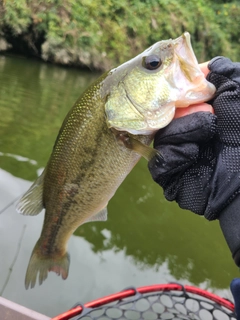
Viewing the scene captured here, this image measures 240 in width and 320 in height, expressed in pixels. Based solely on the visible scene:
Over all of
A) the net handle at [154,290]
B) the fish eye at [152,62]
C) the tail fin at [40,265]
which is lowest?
the net handle at [154,290]

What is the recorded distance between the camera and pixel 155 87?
158 cm

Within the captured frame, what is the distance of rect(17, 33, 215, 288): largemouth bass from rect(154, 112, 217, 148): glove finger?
0.17 feet

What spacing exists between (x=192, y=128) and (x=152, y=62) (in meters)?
0.42

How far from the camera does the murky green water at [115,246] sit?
3023mm

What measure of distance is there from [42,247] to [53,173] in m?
0.52

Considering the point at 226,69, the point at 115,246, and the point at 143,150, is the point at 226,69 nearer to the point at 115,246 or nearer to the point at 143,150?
the point at 143,150

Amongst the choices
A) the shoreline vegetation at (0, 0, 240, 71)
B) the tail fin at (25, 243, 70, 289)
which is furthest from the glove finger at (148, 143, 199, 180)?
the shoreline vegetation at (0, 0, 240, 71)

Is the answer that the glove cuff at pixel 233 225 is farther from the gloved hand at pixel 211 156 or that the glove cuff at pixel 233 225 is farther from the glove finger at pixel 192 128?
the glove finger at pixel 192 128

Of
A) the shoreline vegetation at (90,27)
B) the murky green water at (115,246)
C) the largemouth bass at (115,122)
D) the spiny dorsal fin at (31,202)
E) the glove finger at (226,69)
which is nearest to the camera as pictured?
the glove finger at (226,69)

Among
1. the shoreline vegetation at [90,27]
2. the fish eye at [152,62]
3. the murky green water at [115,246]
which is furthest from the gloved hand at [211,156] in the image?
the shoreline vegetation at [90,27]

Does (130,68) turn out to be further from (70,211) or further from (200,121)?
(70,211)

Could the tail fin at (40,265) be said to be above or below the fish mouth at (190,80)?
below

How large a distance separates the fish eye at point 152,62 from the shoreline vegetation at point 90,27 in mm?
13954

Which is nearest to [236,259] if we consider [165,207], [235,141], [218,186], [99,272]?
[218,186]
